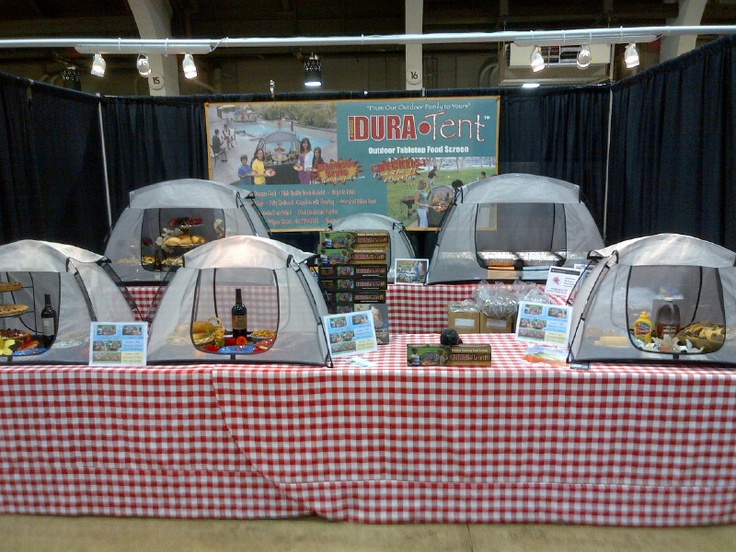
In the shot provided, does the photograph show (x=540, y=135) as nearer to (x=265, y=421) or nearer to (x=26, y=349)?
(x=265, y=421)

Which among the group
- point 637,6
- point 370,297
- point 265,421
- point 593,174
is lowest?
point 265,421

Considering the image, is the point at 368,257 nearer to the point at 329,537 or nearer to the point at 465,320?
the point at 465,320

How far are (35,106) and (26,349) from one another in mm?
3256

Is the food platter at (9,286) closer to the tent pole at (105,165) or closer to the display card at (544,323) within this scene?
the display card at (544,323)

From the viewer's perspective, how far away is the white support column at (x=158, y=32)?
6.94 metres

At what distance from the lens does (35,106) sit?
491cm

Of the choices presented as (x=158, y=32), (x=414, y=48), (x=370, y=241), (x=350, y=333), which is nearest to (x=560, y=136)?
(x=414, y=48)

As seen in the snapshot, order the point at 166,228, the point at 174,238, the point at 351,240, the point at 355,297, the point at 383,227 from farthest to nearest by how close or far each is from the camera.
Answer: the point at 383,227 → the point at 166,228 → the point at 174,238 → the point at 351,240 → the point at 355,297

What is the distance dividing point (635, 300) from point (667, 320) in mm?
241

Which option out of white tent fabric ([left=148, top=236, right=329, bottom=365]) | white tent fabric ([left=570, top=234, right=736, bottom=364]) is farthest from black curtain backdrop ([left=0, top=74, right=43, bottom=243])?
white tent fabric ([left=570, top=234, right=736, bottom=364])

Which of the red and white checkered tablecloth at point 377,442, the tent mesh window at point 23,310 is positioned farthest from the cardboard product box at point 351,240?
the tent mesh window at point 23,310

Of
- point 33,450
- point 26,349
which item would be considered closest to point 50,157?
point 26,349

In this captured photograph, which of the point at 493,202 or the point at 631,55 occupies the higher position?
the point at 631,55

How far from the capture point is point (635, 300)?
2.94 metres
